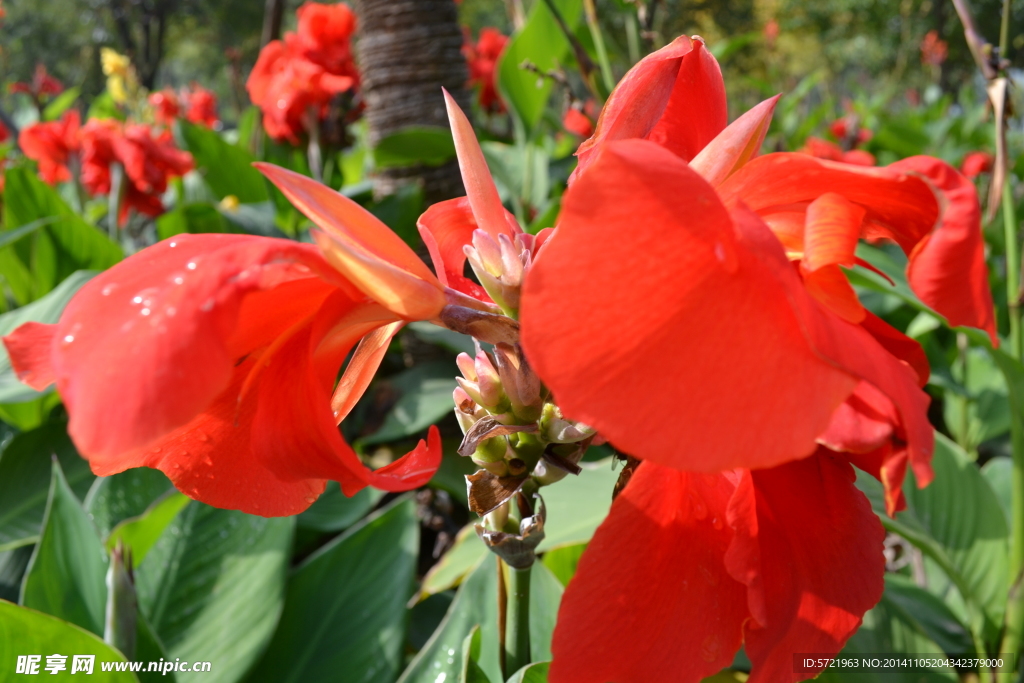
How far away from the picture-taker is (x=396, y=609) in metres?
1.16

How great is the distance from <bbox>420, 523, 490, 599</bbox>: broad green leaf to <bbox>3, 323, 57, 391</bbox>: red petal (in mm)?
880

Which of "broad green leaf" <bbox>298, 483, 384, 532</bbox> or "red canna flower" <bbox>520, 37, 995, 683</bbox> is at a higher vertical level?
"red canna flower" <bbox>520, 37, 995, 683</bbox>

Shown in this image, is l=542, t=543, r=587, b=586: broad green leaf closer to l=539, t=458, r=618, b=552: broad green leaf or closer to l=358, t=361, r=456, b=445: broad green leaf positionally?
l=539, t=458, r=618, b=552: broad green leaf

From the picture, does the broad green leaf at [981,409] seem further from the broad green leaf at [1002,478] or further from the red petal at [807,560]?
the red petal at [807,560]

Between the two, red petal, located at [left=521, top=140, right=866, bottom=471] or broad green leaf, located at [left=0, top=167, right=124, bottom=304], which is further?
broad green leaf, located at [left=0, top=167, right=124, bottom=304]

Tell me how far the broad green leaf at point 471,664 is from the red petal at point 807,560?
279 millimetres

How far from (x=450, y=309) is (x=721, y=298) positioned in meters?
0.22

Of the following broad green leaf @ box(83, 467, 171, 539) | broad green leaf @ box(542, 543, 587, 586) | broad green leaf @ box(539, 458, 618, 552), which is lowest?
broad green leaf @ box(542, 543, 587, 586)

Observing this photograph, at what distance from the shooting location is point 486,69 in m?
3.71

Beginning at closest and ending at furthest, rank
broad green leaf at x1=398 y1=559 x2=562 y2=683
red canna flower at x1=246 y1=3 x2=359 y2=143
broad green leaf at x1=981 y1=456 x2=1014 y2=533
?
1. broad green leaf at x1=398 y1=559 x2=562 y2=683
2. broad green leaf at x1=981 y1=456 x2=1014 y2=533
3. red canna flower at x1=246 y1=3 x2=359 y2=143

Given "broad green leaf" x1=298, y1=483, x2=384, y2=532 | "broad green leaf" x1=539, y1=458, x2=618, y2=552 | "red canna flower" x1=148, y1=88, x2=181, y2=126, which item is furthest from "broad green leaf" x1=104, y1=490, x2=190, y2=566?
"red canna flower" x1=148, y1=88, x2=181, y2=126

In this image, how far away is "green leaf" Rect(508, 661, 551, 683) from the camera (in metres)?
0.64

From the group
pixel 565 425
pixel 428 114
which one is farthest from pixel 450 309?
pixel 428 114

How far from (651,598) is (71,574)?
0.93 meters
